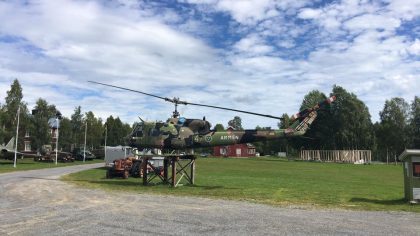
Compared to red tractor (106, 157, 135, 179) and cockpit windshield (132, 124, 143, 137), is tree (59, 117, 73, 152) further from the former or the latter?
cockpit windshield (132, 124, 143, 137)

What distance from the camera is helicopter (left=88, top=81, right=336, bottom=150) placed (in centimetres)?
2275

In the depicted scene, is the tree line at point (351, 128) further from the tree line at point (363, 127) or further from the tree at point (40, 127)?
the tree at point (40, 127)

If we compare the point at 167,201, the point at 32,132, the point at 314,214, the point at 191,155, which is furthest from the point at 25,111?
the point at 314,214

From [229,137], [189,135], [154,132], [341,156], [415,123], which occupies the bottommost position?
[341,156]

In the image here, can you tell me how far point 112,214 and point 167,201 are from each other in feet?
13.3

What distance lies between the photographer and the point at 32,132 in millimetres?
70688

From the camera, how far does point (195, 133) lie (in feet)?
77.3

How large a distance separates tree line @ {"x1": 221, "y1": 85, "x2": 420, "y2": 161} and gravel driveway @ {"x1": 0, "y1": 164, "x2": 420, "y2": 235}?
262 ft

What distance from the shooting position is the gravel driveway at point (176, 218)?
10.6 meters

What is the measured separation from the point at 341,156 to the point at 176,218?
274 ft

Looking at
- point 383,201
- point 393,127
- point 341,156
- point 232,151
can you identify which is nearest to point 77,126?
point 232,151

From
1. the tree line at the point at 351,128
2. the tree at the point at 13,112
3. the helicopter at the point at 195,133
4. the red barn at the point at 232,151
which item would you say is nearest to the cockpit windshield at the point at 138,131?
the helicopter at the point at 195,133

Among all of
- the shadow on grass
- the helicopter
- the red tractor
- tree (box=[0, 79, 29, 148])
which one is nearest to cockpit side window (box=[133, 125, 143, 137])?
the helicopter

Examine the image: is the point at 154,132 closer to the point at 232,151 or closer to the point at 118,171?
the point at 118,171
